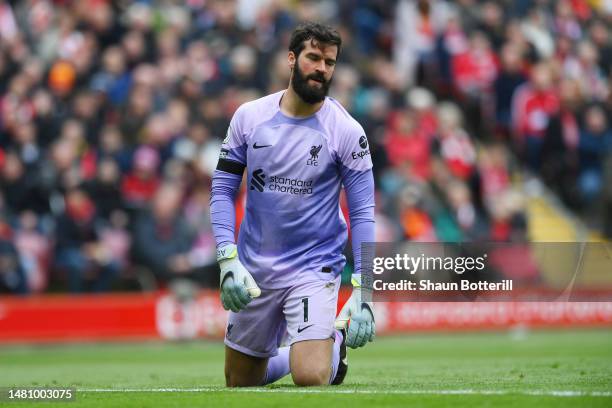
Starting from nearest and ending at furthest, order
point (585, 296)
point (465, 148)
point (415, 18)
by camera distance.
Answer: point (585, 296) → point (465, 148) → point (415, 18)

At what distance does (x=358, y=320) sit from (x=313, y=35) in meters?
2.02

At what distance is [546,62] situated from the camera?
2320 cm

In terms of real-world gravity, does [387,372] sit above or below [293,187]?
below

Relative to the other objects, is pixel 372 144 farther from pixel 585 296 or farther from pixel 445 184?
pixel 585 296

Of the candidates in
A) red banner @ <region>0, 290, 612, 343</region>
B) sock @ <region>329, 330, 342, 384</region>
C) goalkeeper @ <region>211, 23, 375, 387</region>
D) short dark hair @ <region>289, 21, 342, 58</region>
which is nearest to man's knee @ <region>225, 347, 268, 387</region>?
goalkeeper @ <region>211, 23, 375, 387</region>

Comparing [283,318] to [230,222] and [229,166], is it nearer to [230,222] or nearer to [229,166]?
[230,222]

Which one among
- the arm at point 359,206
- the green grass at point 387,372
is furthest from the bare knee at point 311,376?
the arm at point 359,206

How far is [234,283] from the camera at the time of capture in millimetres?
8992

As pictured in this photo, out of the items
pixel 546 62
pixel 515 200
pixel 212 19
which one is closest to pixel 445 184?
pixel 515 200

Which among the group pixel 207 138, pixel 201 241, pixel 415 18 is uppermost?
pixel 415 18

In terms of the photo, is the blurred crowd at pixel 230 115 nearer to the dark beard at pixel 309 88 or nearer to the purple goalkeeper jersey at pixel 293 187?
the purple goalkeeper jersey at pixel 293 187

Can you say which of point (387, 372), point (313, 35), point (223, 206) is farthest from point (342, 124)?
point (387, 372)

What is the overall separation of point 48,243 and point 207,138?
327cm

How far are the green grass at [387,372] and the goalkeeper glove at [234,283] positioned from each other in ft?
2.06
